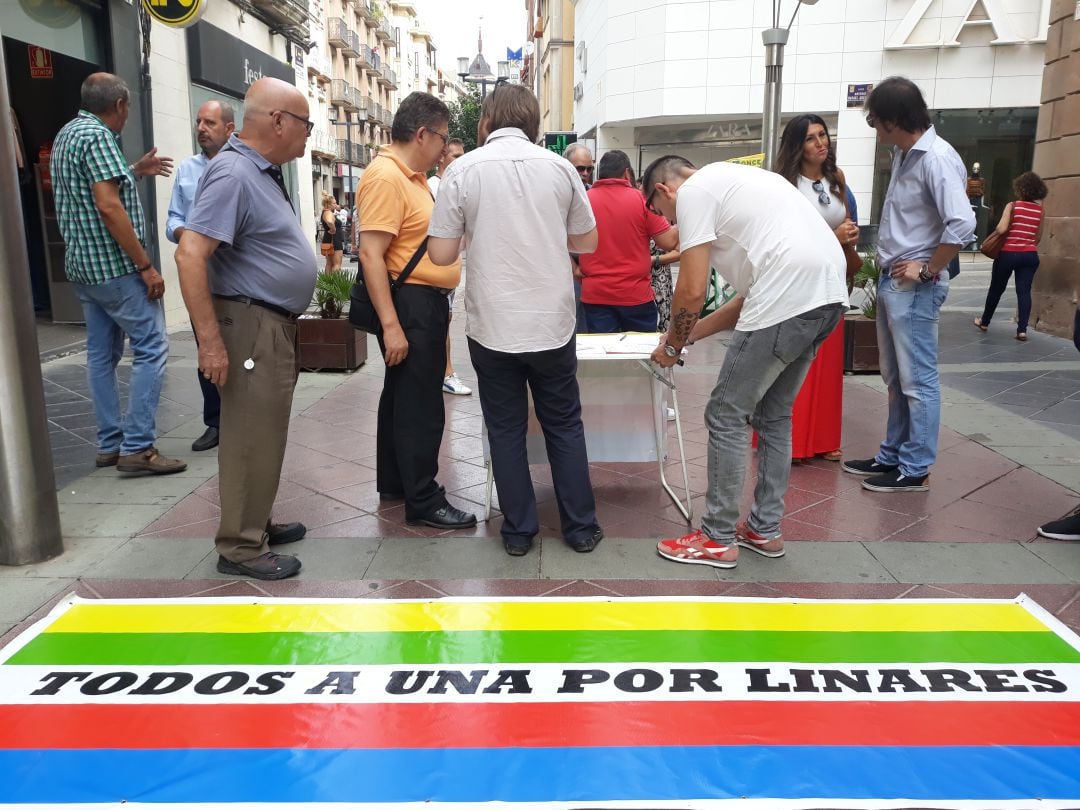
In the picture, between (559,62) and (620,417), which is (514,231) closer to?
(620,417)

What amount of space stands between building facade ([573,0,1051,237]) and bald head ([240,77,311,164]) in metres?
21.0

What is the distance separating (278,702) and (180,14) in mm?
9078

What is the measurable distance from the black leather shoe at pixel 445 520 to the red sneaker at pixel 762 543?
1.20m

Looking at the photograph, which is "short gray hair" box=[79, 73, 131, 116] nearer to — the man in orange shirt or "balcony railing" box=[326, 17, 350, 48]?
the man in orange shirt

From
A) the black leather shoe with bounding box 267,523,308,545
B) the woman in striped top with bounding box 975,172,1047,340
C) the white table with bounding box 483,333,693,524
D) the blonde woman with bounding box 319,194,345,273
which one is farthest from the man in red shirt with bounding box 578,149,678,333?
the blonde woman with bounding box 319,194,345,273

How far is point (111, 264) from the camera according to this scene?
15.6 ft

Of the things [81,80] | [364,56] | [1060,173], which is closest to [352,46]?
[364,56]

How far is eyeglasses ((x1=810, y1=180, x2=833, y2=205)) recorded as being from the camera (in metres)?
4.60

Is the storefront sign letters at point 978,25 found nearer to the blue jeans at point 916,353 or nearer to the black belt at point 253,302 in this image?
the blue jeans at point 916,353

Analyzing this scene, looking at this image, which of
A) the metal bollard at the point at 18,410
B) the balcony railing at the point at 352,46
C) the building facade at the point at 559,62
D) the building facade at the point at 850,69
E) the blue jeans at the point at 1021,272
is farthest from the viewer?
the balcony railing at the point at 352,46

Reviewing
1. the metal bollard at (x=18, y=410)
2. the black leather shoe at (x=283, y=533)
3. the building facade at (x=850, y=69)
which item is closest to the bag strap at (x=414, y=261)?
the black leather shoe at (x=283, y=533)

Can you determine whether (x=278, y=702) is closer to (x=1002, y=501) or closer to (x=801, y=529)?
(x=801, y=529)

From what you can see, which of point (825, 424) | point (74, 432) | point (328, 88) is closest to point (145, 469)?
point (74, 432)

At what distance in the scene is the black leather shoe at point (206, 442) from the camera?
5.49 m
